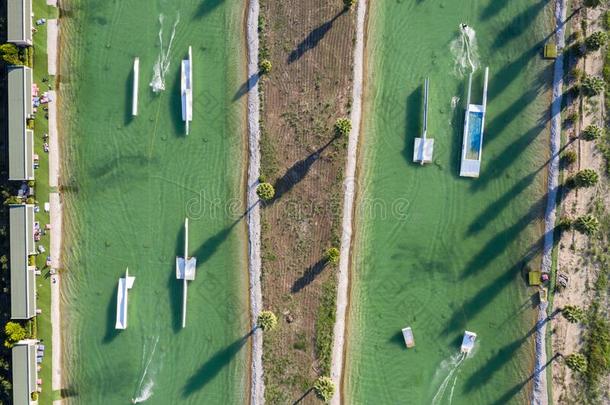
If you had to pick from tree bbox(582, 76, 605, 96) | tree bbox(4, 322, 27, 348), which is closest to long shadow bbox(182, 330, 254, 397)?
tree bbox(4, 322, 27, 348)

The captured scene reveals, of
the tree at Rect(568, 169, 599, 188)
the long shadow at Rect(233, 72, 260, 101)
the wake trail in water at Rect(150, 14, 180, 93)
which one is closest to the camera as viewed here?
the tree at Rect(568, 169, 599, 188)

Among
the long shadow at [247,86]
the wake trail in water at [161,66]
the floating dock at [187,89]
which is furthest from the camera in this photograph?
the wake trail in water at [161,66]

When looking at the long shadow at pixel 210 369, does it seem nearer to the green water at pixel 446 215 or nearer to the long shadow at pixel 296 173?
the green water at pixel 446 215

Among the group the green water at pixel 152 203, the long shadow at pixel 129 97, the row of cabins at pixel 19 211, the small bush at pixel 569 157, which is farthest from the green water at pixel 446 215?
the row of cabins at pixel 19 211

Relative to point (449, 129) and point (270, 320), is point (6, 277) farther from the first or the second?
point (449, 129)

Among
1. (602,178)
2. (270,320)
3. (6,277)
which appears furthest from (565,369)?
(6,277)

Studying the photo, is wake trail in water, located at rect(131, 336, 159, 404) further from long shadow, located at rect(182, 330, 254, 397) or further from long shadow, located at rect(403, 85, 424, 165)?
long shadow, located at rect(403, 85, 424, 165)

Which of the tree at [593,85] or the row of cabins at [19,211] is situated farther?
the row of cabins at [19,211]
